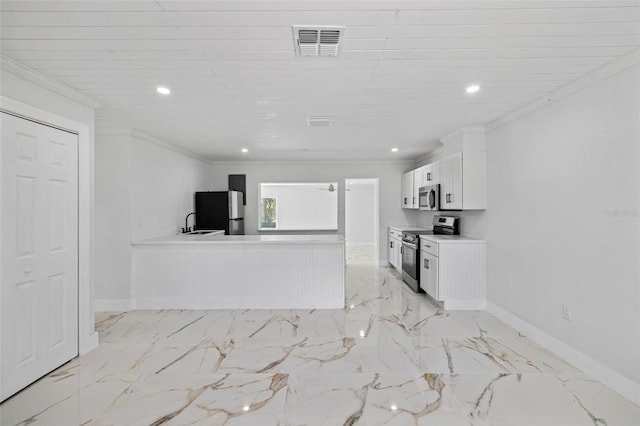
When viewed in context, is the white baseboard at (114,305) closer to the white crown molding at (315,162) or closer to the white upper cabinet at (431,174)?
the white crown molding at (315,162)

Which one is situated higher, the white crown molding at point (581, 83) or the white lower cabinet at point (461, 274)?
the white crown molding at point (581, 83)

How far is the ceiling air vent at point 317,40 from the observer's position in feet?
6.10

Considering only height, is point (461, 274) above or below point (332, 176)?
below

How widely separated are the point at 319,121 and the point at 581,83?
242 centimetres

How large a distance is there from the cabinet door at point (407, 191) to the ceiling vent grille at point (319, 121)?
2.93 meters

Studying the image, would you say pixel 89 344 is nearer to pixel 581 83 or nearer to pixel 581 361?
pixel 581 361

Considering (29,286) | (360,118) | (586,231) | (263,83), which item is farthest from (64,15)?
(586,231)

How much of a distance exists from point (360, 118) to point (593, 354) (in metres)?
3.00

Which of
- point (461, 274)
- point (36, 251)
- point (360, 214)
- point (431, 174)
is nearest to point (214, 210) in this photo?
point (36, 251)

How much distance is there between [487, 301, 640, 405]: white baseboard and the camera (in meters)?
2.22

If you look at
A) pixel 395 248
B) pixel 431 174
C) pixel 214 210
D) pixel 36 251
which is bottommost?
pixel 395 248

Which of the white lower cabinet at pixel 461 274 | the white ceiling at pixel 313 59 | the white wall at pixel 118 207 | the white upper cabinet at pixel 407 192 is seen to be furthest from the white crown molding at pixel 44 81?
the white upper cabinet at pixel 407 192

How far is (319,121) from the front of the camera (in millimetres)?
3777

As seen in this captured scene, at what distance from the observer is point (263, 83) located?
104 inches
